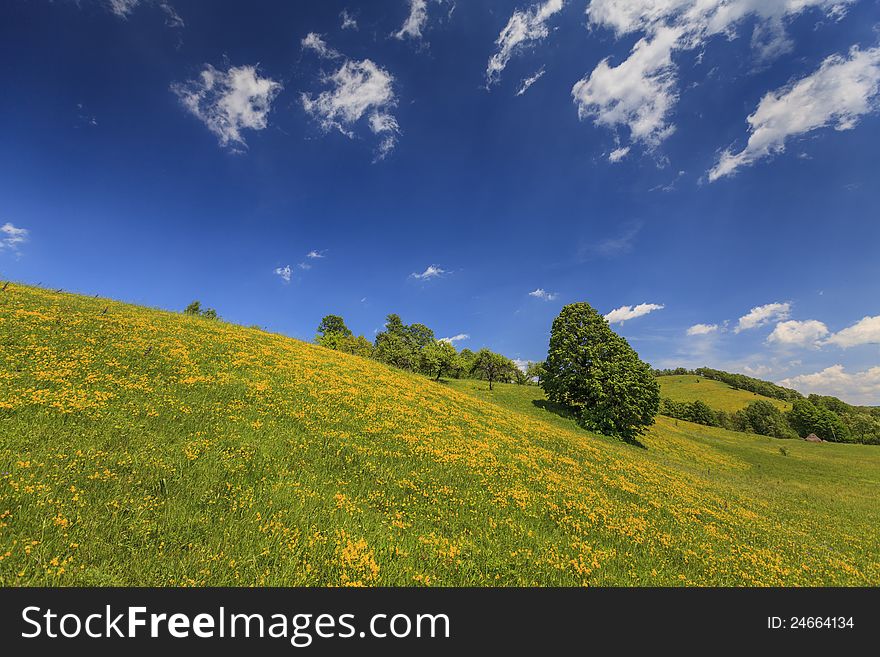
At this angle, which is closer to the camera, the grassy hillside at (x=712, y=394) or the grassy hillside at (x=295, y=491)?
the grassy hillside at (x=295, y=491)

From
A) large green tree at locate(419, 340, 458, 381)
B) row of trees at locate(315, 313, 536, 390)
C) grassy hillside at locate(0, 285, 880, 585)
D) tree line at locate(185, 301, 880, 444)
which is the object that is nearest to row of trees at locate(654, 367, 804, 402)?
tree line at locate(185, 301, 880, 444)

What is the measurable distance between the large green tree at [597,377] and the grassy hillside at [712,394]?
107 metres

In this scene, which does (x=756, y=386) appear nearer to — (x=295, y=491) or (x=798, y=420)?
(x=798, y=420)

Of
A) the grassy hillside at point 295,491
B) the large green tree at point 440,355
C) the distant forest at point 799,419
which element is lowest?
the distant forest at point 799,419

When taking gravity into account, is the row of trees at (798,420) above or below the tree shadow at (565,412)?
below

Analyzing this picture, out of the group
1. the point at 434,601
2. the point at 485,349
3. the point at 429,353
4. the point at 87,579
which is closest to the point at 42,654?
the point at 87,579

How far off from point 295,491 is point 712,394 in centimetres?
17565

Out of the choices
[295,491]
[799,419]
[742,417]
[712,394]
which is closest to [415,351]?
[295,491]

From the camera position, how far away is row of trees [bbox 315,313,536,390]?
2702 inches

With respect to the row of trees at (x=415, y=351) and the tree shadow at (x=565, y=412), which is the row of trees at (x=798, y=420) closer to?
the row of trees at (x=415, y=351)

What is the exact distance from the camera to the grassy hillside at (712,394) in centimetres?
12328

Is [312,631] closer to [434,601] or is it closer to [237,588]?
[237,588]

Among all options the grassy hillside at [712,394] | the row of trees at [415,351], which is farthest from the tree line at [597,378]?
the grassy hillside at [712,394]

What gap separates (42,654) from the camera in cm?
471
